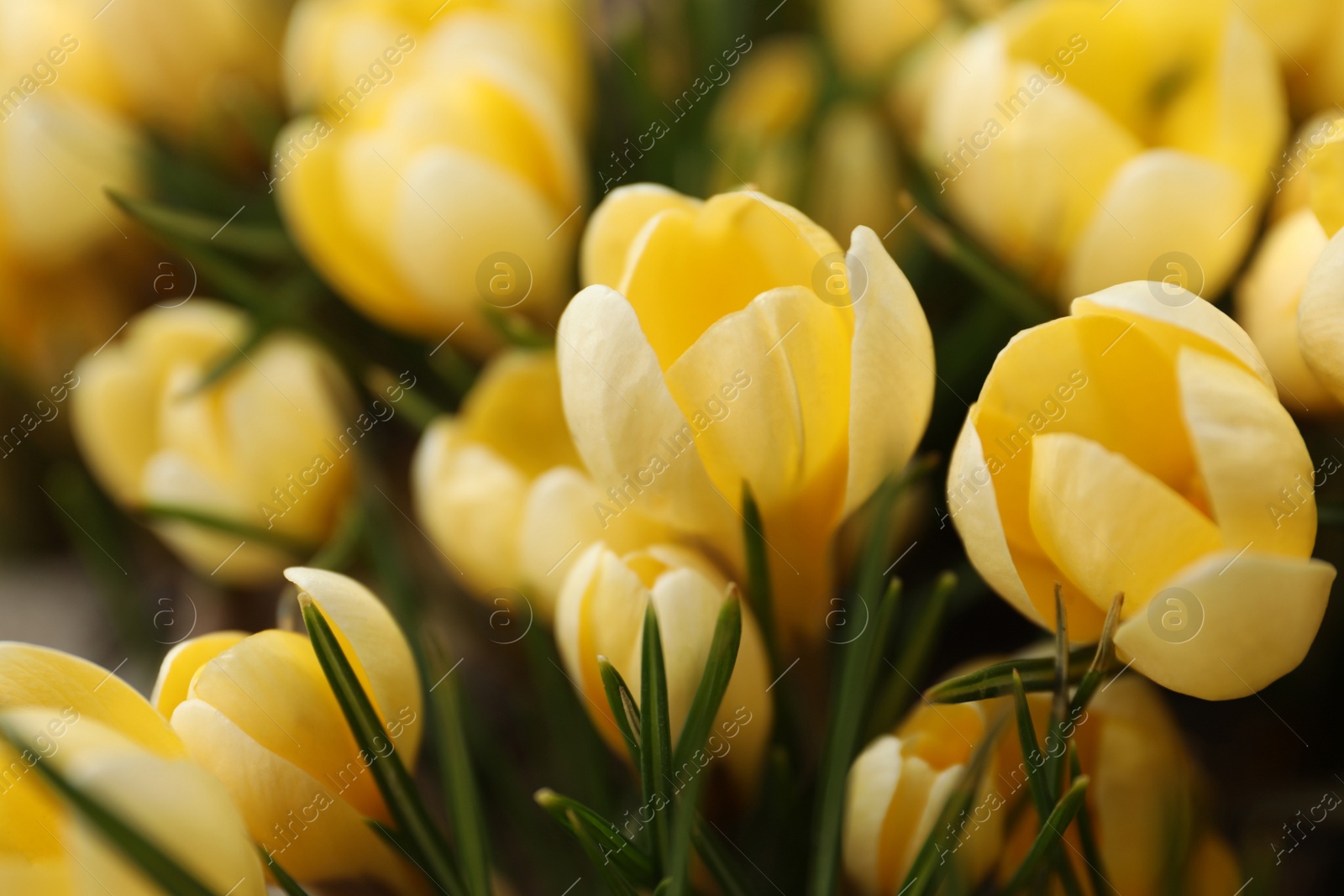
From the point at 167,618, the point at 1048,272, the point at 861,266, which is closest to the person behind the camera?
the point at 861,266

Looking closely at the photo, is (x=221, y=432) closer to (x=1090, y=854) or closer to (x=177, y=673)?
(x=177, y=673)

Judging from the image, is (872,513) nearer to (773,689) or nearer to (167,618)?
(773,689)

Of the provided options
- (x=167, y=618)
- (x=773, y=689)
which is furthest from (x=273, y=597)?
(x=773, y=689)

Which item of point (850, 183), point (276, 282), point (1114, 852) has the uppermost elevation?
point (276, 282)

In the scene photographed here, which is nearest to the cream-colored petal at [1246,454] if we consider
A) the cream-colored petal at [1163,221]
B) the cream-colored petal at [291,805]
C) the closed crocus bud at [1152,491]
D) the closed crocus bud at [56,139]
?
the closed crocus bud at [1152,491]

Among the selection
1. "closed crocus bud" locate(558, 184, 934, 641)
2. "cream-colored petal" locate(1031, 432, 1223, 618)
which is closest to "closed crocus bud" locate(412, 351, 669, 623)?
"closed crocus bud" locate(558, 184, 934, 641)

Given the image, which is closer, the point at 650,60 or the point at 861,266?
the point at 861,266

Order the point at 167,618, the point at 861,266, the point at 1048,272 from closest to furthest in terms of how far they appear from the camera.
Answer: the point at 861,266, the point at 1048,272, the point at 167,618
